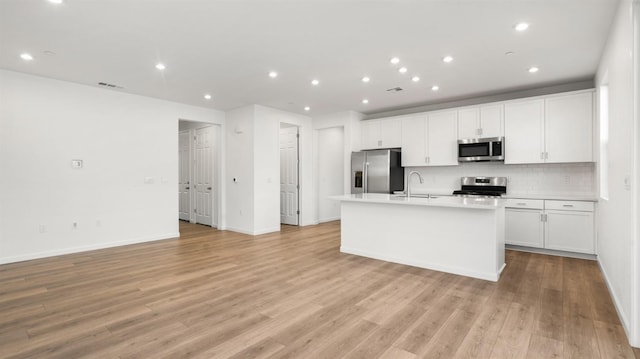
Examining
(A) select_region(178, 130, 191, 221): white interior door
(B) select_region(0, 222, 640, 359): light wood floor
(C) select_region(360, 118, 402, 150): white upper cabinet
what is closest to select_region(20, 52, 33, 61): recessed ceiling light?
(B) select_region(0, 222, 640, 359): light wood floor

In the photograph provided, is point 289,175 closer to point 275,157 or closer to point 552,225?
point 275,157

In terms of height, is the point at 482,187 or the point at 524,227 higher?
the point at 482,187

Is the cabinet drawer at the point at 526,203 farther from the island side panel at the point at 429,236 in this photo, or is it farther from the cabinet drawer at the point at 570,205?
the island side panel at the point at 429,236

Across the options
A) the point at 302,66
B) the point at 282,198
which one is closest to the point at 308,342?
the point at 302,66

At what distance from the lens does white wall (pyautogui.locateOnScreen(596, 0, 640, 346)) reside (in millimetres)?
2230

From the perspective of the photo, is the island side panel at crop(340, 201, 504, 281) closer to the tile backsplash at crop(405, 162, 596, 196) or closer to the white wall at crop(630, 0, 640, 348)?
the white wall at crop(630, 0, 640, 348)

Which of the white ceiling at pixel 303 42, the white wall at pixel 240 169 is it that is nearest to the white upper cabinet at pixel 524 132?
the white ceiling at pixel 303 42

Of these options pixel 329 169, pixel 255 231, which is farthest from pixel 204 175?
pixel 329 169

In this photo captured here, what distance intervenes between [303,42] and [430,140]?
12.0 ft

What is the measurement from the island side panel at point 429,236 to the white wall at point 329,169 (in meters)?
3.25

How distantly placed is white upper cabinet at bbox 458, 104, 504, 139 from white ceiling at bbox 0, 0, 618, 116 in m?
0.36

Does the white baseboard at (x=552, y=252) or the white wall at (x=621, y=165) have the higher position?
the white wall at (x=621, y=165)

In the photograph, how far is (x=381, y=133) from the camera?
6848mm

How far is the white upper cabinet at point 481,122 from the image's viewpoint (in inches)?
210
